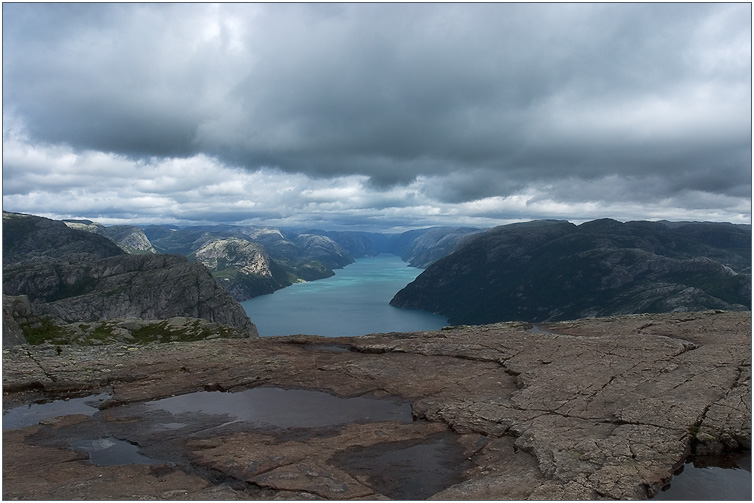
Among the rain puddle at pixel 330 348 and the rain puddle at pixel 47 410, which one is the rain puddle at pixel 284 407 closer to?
the rain puddle at pixel 47 410

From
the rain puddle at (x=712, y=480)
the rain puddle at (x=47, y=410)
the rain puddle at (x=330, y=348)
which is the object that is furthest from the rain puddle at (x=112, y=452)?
the rain puddle at (x=712, y=480)

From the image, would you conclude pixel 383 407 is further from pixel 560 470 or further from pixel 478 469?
pixel 560 470

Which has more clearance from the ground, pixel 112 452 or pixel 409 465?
pixel 409 465

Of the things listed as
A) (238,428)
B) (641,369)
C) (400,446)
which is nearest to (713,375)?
(641,369)

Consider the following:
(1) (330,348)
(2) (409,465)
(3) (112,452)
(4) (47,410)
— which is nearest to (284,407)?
(3) (112,452)

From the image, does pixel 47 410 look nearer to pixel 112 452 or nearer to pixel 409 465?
pixel 112 452
